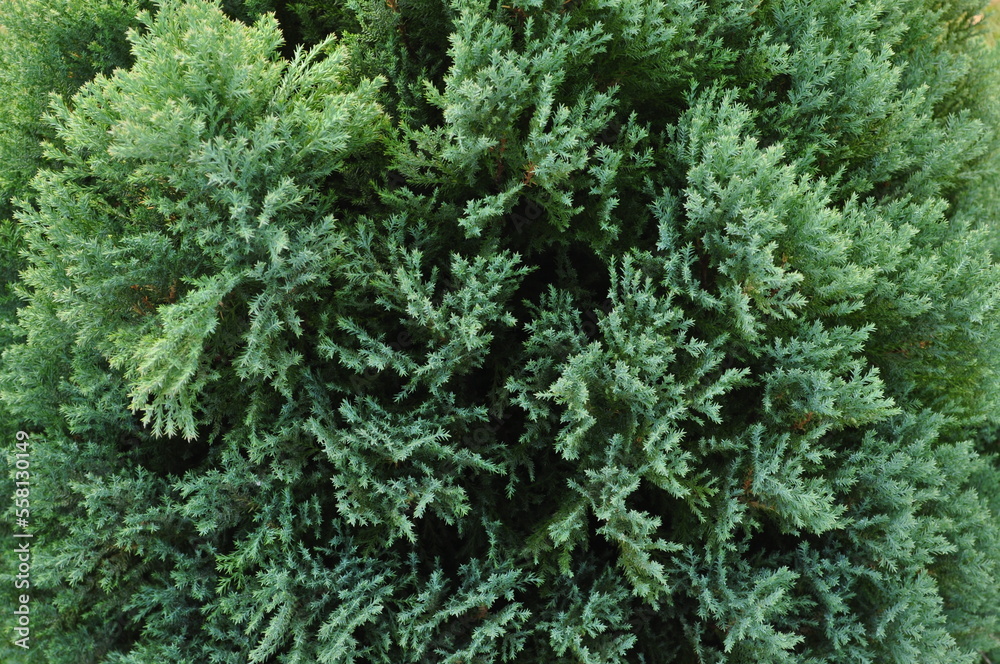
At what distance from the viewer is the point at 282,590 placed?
151 inches

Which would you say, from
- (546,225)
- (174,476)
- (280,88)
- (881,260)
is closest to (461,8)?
(280,88)

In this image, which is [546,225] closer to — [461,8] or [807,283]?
[461,8]

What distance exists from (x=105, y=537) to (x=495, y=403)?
322 centimetres

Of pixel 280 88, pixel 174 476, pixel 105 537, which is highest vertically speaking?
pixel 280 88

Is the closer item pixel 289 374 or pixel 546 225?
pixel 289 374

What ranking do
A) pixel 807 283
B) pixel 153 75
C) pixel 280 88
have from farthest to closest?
pixel 807 283, pixel 280 88, pixel 153 75

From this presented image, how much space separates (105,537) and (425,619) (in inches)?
103

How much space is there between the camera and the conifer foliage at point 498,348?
369 cm

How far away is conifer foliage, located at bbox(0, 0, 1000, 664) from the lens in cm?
369

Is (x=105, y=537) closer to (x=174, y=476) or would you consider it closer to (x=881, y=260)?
(x=174, y=476)

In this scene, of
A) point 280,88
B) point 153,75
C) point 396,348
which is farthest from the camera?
point 396,348

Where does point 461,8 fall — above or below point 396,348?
above

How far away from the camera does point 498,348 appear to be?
181 inches

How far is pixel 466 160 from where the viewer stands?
3900 millimetres
